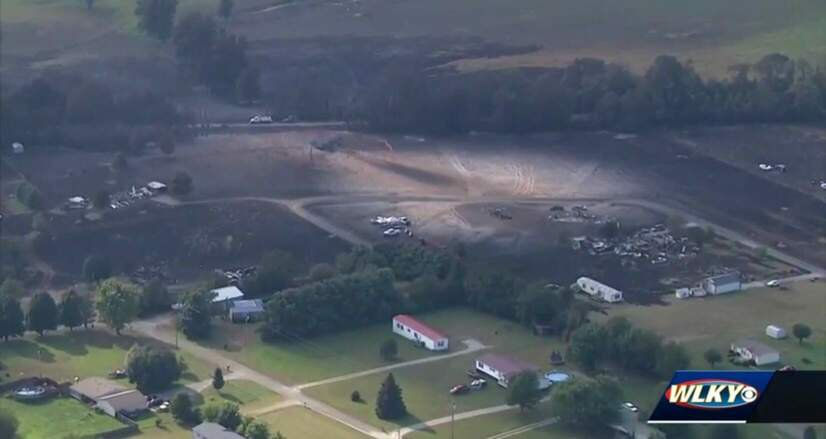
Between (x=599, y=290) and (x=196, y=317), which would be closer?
(x=196, y=317)

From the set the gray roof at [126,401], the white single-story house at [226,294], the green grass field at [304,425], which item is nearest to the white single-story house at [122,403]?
the gray roof at [126,401]

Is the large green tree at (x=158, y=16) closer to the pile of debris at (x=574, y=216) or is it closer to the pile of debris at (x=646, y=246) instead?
the pile of debris at (x=574, y=216)

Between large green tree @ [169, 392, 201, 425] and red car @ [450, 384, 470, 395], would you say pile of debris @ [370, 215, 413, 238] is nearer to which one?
red car @ [450, 384, 470, 395]

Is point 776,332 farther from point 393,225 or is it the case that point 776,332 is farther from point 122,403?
point 122,403

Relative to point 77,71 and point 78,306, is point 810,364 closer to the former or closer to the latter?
point 78,306

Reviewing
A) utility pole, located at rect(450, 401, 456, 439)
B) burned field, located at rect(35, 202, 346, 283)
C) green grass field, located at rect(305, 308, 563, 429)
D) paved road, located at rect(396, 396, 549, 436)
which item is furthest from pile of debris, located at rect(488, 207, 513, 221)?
utility pole, located at rect(450, 401, 456, 439)

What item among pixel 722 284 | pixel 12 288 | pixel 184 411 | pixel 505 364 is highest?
pixel 722 284

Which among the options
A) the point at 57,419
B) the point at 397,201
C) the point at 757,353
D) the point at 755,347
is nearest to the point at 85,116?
the point at 397,201

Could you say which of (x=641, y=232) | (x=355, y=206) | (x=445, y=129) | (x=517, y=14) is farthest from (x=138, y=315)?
(x=517, y=14)
